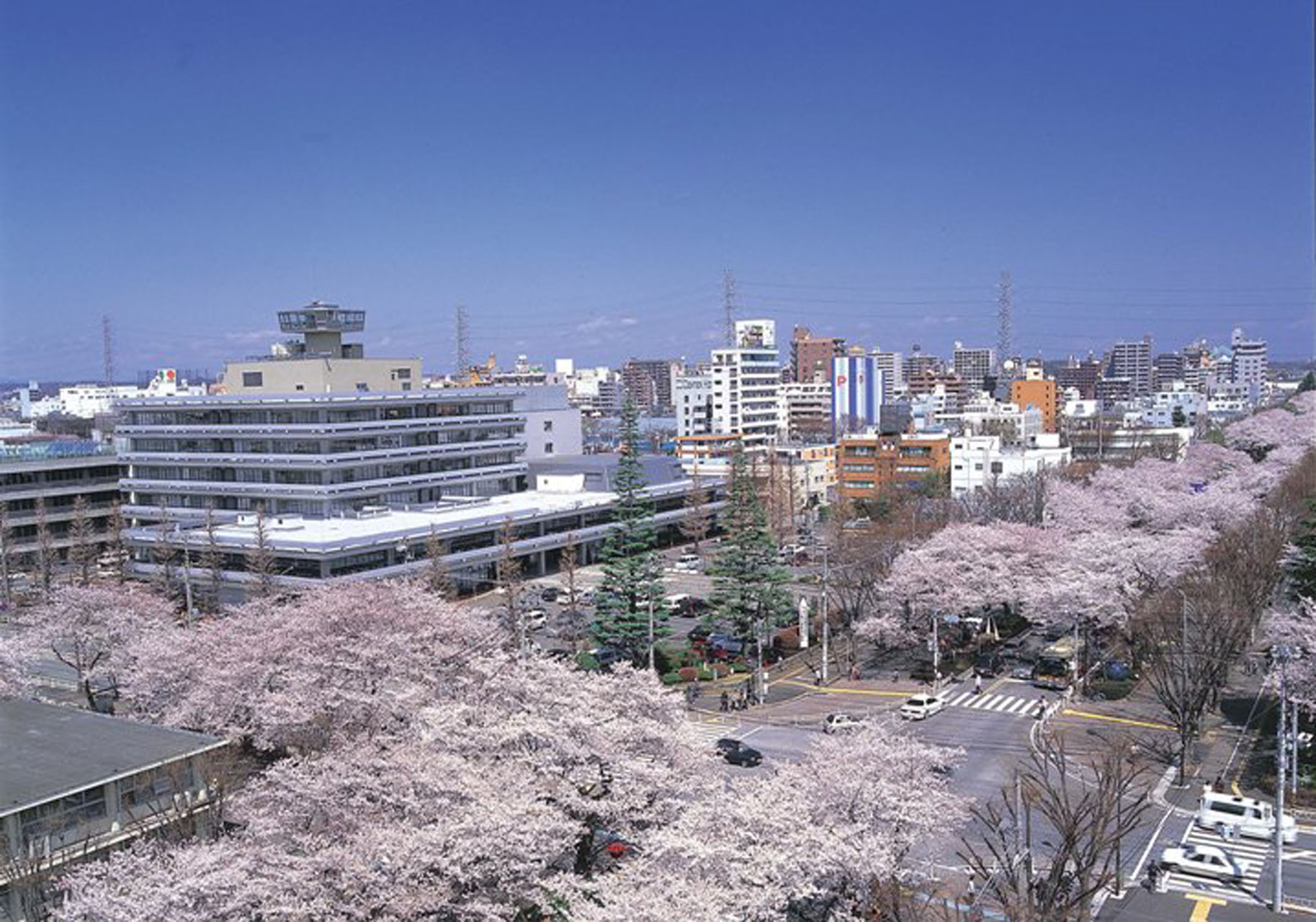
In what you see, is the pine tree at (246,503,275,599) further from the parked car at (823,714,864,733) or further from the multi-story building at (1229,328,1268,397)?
the multi-story building at (1229,328,1268,397)

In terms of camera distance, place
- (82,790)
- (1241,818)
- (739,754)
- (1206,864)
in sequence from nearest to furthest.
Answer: (82,790)
(1206,864)
(1241,818)
(739,754)

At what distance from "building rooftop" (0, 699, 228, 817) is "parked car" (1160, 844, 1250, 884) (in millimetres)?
15496

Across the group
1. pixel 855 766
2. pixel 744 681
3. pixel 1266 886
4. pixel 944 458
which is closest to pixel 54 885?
pixel 855 766

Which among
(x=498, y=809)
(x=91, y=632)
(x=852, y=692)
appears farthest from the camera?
(x=852, y=692)

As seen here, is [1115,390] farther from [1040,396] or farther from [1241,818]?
[1241,818]

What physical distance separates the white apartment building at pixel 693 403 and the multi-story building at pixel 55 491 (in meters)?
51.0

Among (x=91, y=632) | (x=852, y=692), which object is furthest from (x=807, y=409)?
(x=91, y=632)

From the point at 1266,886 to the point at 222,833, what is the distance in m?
16.2

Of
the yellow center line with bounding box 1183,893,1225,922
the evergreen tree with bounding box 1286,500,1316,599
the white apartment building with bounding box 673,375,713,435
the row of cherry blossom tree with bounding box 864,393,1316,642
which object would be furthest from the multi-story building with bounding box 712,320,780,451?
the yellow center line with bounding box 1183,893,1225,922

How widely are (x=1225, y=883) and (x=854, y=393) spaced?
85.9m

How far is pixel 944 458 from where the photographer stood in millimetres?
62750

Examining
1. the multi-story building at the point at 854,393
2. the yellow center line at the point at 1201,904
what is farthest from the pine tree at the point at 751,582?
the multi-story building at the point at 854,393

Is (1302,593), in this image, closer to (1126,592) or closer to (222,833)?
(1126,592)

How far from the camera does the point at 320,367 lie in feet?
153
